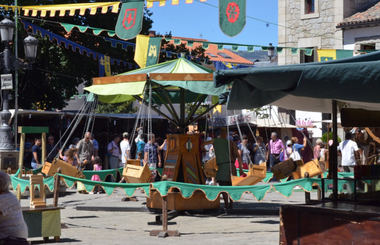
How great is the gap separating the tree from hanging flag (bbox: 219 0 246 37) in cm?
1793

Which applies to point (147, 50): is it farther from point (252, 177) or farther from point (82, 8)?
point (252, 177)

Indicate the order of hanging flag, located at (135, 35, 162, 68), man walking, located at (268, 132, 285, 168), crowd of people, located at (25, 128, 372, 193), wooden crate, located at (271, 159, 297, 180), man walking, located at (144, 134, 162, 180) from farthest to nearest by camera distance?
1. man walking, located at (268, 132, 285, 168)
2. man walking, located at (144, 134, 162, 180)
3. hanging flag, located at (135, 35, 162, 68)
4. crowd of people, located at (25, 128, 372, 193)
5. wooden crate, located at (271, 159, 297, 180)

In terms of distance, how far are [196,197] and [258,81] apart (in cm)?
712

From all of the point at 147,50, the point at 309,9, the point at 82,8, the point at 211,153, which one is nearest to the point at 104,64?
the point at 211,153

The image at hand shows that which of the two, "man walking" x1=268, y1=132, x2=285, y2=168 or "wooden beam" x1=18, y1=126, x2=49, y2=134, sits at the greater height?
"wooden beam" x1=18, y1=126, x2=49, y2=134

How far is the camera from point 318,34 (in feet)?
131

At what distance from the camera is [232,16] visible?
13.7 metres

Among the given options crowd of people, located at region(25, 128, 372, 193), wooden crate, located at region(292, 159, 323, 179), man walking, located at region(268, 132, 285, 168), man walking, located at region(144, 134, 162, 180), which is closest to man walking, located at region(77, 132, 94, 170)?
crowd of people, located at region(25, 128, 372, 193)

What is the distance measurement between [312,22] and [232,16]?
27.1 metres

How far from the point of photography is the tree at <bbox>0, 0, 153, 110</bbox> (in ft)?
105

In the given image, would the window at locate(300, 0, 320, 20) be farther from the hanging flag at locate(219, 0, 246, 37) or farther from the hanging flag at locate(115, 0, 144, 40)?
the hanging flag at locate(219, 0, 246, 37)

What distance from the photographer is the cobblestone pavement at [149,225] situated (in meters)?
10.7

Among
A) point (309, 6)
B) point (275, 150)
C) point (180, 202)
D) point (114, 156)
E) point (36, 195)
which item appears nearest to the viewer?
point (36, 195)

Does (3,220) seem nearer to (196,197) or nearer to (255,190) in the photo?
(255,190)
